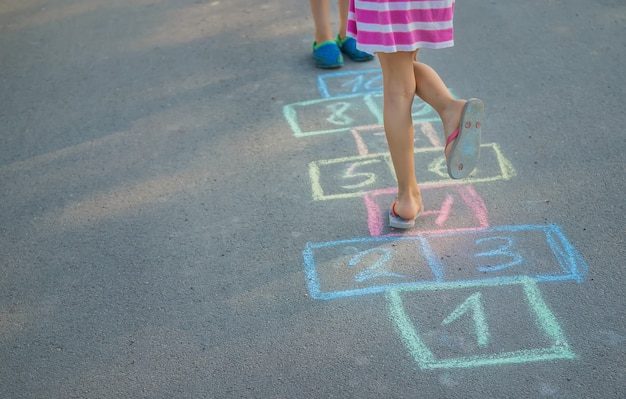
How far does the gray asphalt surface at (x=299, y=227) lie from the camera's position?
9.13 feet

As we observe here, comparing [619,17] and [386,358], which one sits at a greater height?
[386,358]

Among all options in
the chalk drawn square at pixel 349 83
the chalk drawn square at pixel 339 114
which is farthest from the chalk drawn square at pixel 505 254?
the chalk drawn square at pixel 349 83

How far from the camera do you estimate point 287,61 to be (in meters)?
5.34

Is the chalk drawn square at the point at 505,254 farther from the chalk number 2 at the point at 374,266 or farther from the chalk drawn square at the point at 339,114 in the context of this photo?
the chalk drawn square at the point at 339,114

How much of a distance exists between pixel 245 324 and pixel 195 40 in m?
3.36

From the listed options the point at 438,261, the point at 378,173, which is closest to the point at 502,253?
the point at 438,261

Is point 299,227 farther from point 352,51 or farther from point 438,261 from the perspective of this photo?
point 352,51

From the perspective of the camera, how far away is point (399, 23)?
3160 mm

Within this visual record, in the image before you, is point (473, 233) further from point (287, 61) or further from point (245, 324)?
point (287, 61)

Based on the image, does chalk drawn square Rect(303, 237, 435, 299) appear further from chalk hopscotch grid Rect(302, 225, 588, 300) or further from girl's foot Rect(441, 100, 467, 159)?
girl's foot Rect(441, 100, 467, 159)

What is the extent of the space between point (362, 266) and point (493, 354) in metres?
0.73

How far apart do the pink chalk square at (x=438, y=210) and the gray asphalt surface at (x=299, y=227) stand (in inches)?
0.5

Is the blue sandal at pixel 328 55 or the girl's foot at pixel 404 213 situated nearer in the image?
the girl's foot at pixel 404 213

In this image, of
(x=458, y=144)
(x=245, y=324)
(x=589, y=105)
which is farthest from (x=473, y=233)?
(x=589, y=105)
